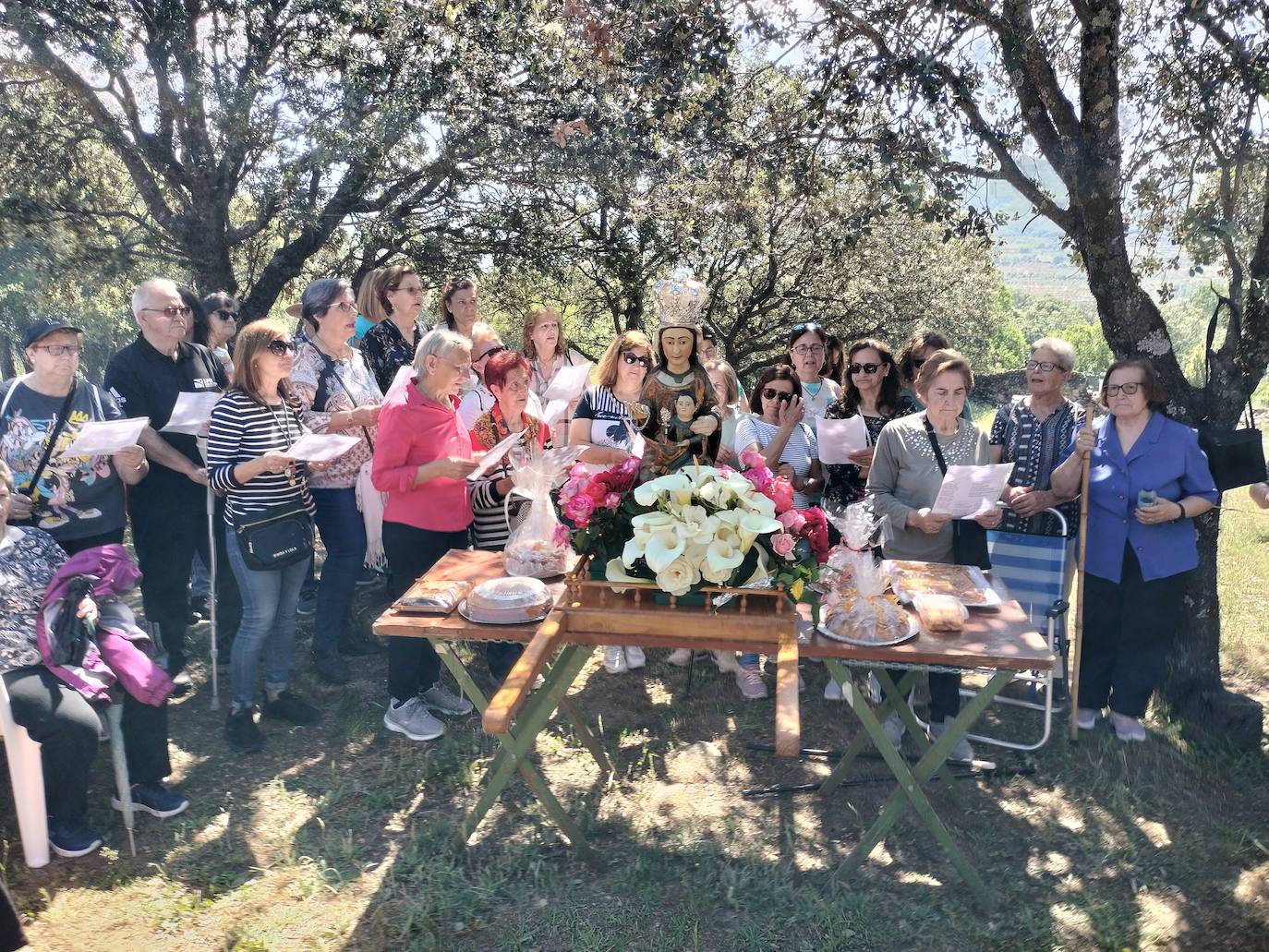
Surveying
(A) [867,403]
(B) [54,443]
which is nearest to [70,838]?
(B) [54,443]

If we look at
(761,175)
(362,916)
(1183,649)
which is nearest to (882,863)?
(362,916)

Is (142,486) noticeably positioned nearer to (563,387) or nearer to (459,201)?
(563,387)

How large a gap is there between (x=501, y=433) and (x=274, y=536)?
1265 millimetres

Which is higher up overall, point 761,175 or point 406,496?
point 761,175

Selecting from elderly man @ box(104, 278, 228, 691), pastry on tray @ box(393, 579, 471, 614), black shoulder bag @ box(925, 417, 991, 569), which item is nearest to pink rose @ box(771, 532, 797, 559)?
pastry on tray @ box(393, 579, 471, 614)

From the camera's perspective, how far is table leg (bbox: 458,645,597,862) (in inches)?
142

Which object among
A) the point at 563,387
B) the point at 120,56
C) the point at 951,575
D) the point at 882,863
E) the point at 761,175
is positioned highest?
the point at 120,56

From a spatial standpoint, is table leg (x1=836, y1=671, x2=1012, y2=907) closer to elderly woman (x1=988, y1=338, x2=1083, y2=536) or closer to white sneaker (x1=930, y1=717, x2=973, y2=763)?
white sneaker (x1=930, y1=717, x2=973, y2=763)

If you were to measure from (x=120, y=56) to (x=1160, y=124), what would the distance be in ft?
26.2

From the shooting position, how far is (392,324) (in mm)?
6070

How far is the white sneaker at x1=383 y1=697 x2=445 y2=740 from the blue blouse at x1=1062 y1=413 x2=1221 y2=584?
3.66 m

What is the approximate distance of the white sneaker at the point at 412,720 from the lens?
15.8 ft

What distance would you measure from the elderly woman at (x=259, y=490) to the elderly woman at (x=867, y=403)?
2.96 meters

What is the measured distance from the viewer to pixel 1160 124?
567 cm
